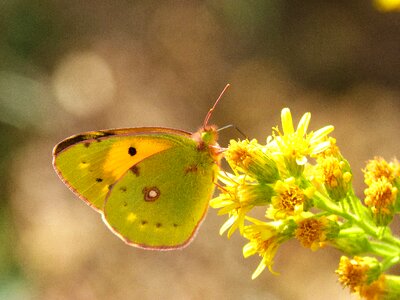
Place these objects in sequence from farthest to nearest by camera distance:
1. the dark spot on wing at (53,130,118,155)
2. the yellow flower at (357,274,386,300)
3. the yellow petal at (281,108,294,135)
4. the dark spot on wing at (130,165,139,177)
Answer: the dark spot on wing at (130,165,139,177), the dark spot on wing at (53,130,118,155), the yellow petal at (281,108,294,135), the yellow flower at (357,274,386,300)

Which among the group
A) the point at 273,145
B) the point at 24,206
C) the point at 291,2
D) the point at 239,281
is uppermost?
A: the point at 291,2

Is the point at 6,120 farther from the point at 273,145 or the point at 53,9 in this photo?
the point at 273,145

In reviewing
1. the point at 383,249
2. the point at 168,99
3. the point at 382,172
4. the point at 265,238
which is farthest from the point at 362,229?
the point at 168,99

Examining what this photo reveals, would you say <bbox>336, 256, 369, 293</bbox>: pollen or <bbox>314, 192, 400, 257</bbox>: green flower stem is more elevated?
<bbox>314, 192, 400, 257</bbox>: green flower stem

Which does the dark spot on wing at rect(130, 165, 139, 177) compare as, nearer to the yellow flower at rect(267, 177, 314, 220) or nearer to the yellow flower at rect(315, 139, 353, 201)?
the yellow flower at rect(267, 177, 314, 220)

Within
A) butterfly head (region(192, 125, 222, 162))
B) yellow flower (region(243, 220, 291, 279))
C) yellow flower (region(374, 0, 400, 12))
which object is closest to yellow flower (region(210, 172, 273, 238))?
yellow flower (region(243, 220, 291, 279))

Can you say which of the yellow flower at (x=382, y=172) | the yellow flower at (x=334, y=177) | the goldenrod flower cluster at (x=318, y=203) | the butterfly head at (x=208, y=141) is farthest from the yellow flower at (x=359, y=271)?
the butterfly head at (x=208, y=141)

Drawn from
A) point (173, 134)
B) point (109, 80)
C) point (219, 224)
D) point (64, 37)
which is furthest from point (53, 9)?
point (173, 134)
